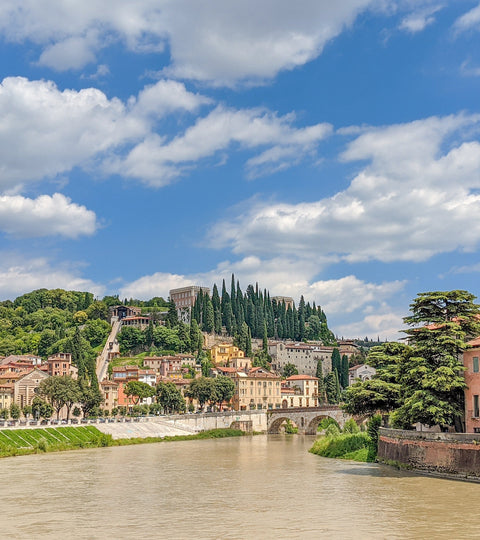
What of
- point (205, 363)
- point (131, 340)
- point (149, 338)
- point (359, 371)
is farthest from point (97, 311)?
point (359, 371)

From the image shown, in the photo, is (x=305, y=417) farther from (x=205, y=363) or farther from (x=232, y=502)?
(x=232, y=502)

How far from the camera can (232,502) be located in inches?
1352

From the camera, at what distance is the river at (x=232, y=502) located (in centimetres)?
2705

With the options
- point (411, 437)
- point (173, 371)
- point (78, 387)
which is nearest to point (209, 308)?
A: point (173, 371)

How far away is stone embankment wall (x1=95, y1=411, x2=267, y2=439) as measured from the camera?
281 ft

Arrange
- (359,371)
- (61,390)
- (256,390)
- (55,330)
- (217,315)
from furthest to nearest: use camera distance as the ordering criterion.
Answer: (217,315) → (55,330) → (359,371) → (256,390) → (61,390)

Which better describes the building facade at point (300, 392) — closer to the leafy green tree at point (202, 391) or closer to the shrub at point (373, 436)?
the leafy green tree at point (202, 391)

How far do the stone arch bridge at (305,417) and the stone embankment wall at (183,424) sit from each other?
176 centimetres

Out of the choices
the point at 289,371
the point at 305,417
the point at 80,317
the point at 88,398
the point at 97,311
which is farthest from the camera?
the point at 97,311

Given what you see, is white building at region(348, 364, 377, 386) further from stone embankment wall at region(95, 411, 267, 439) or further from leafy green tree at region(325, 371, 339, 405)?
stone embankment wall at region(95, 411, 267, 439)

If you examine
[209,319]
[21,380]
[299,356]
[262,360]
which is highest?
[209,319]

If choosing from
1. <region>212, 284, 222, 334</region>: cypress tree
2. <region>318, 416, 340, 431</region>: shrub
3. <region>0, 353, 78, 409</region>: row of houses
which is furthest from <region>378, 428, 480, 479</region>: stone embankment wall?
<region>212, 284, 222, 334</region>: cypress tree

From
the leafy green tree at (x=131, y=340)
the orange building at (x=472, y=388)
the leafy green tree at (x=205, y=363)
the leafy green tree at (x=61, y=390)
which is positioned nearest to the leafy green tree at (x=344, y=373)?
the leafy green tree at (x=205, y=363)

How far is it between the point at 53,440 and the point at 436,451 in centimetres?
4361
